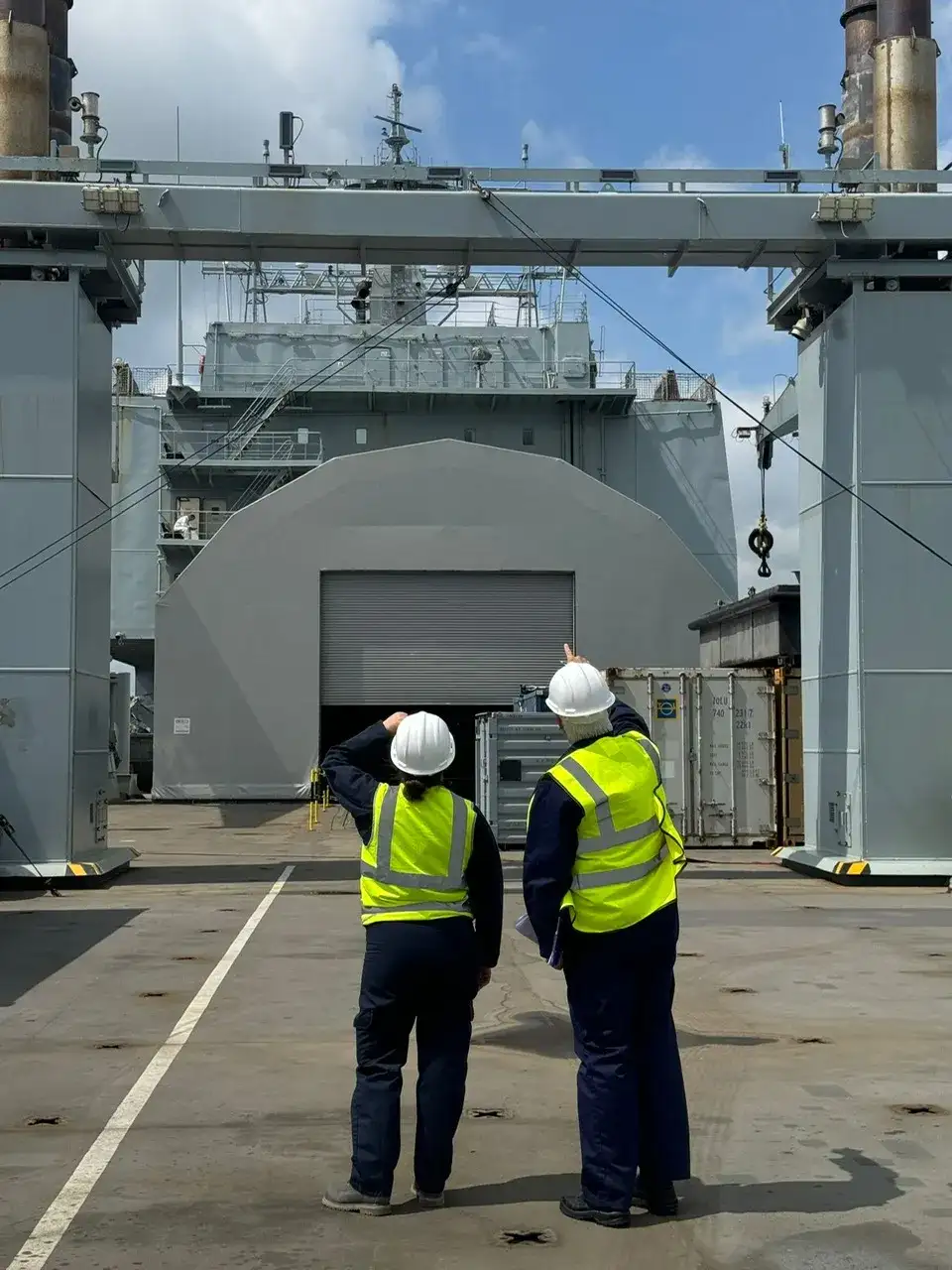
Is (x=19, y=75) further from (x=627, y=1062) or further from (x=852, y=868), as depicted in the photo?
(x=627, y=1062)

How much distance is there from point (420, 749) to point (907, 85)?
16298 millimetres

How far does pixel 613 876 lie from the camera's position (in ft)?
18.4

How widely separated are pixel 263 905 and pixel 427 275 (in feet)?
101

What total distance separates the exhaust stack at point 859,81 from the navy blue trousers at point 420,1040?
18.1 metres

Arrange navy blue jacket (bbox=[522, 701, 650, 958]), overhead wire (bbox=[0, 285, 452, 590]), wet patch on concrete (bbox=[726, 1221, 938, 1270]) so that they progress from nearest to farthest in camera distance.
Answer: wet patch on concrete (bbox=[726, 1221, 938, 1270]), navy blue jacket (bbox=[522, 701, 650, 958]), overhead wire (bbox=[0, 285, 452, 590])

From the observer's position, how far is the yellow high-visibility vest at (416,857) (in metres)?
5.68

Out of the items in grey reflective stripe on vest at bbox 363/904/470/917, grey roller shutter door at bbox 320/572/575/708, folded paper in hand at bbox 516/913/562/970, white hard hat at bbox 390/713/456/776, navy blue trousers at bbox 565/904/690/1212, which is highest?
grey roller shutter door at bbox 320/572/575/708

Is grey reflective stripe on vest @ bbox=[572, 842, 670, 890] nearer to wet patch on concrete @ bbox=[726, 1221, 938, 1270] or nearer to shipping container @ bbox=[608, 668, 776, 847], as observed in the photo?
wet patch on concrete @ bbox=[726, 1221, 938, 1270]

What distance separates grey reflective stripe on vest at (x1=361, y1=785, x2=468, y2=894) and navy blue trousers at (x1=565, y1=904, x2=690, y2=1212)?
1.64ft

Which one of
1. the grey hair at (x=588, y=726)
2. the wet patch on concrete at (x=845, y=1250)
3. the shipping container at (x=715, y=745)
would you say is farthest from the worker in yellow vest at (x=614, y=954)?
the shipping container at (x=715, y=745)

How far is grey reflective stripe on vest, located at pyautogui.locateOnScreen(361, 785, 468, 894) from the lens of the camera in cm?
568

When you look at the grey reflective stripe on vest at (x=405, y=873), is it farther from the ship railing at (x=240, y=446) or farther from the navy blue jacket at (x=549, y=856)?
the ship railing at (x=240, y=446)

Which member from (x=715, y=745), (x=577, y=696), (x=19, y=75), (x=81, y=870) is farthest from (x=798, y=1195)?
(x=715, y=745)

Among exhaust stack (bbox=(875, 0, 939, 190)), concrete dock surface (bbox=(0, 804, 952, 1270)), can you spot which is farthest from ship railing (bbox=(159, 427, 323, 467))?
concrete dock surface (bbox=(0, 804, 952, 1270))
